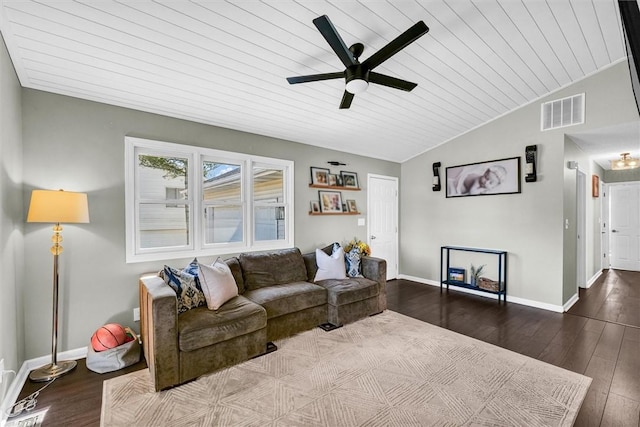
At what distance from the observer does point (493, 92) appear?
3670 millimetres

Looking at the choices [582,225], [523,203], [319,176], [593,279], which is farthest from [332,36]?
[593,279]

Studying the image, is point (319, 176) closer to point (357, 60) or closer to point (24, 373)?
point (357, 60)

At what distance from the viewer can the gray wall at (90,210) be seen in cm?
249

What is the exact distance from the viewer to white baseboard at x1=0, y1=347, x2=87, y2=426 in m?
1.90

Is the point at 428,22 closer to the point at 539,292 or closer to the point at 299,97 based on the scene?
the point at 299,97

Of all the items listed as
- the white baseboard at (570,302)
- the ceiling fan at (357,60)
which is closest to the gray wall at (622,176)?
the white baseboard at (570,302)

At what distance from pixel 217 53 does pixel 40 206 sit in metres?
1.80

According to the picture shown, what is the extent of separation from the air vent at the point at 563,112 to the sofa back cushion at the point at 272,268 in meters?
3.84

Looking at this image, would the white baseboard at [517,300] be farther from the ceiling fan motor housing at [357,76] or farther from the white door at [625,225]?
the white door at [625,225]

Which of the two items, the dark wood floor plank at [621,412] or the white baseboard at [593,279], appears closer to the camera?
the dark wood floor plank at [621,412]

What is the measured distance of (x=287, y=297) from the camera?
3.03 metres

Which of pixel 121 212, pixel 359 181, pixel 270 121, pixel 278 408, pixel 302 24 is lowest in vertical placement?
pixel 278 408

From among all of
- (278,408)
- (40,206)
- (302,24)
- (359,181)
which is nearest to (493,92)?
(359,181)

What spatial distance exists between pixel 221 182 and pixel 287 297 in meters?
1.67
